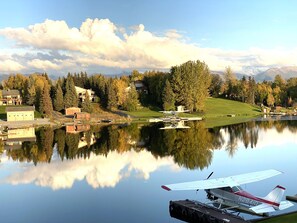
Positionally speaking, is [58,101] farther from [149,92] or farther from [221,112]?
[221,112]

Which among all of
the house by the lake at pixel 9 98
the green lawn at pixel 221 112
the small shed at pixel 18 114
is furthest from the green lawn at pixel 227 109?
the house by the lake at pixel 9 98

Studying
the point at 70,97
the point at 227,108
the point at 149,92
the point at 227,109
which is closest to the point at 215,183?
the point at 70,97

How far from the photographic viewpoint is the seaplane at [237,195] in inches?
781

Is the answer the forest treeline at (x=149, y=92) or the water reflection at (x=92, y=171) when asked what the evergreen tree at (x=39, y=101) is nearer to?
the forest treeline at (x=149, y=92)

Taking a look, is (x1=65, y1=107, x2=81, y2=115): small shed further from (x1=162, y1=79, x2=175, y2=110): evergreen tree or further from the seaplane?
the seaplane

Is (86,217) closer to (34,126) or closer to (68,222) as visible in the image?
(68,222)

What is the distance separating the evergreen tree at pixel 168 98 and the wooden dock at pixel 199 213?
8479cm

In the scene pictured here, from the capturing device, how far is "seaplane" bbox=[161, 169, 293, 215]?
19844 millimetres

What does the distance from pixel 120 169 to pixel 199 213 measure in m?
16.1

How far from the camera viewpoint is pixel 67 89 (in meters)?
106

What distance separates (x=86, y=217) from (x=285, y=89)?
5244 inches

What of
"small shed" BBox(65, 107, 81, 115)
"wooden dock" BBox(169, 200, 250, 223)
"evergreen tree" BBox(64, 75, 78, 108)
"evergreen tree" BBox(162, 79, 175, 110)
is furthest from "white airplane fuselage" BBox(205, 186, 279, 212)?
"evergreen tree" BBox(64, 75, 78, 108)

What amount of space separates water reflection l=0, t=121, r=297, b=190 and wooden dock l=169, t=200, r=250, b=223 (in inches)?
340

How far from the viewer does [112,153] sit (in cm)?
4541
